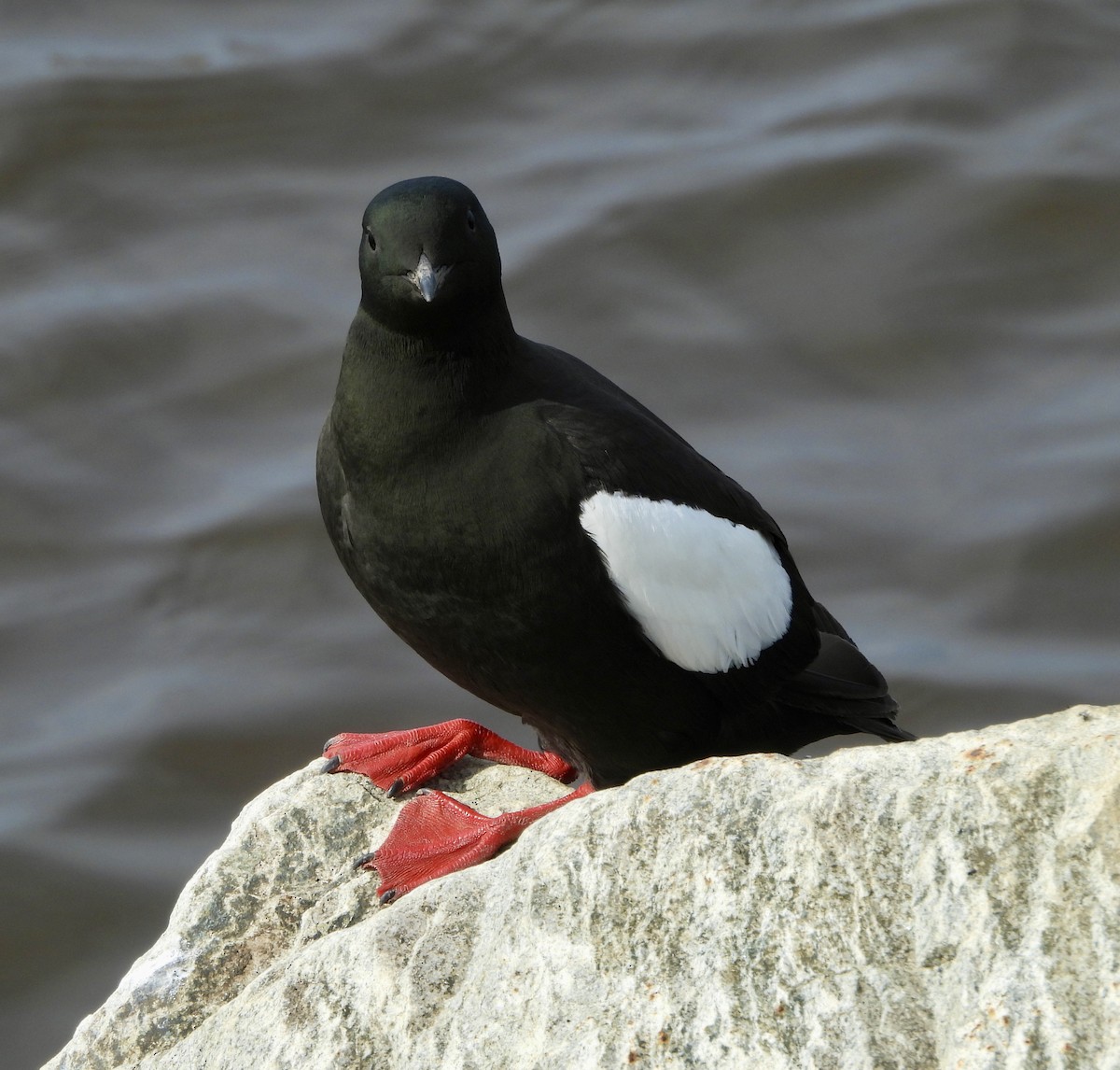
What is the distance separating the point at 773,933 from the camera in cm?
267

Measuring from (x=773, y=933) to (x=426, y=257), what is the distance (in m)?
2.08

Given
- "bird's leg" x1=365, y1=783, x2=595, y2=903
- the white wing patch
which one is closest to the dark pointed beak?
the white wing patch

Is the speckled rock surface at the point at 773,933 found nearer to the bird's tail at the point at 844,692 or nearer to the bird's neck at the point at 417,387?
the bird's neck at the point at 417,387

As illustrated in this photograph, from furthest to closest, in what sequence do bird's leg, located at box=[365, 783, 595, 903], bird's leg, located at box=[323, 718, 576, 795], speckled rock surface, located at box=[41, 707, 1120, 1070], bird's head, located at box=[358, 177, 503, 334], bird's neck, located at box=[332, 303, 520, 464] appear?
bird's leg, located at box=[323, 718, 576, 795] → bird's neck, located at box=[332, 303, 520, 464] → bird's head, located at box=[358, 177, 503, 334] → bird's leg, located at box=[365, 783, 595, 903] → speckled rock surface, located at box=[41, 707, 1120, 1070]

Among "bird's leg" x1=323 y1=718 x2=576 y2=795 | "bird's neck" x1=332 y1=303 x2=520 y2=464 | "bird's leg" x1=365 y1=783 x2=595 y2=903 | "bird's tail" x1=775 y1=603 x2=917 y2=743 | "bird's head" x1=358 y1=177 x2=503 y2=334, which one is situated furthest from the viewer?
"bird's tail" x1=775 y1=603 x2=917 y2=743

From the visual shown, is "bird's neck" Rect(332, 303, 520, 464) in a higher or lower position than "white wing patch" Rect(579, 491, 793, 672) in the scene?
higher

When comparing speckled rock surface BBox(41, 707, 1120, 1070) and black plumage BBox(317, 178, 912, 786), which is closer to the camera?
speckled rock surface BBox(41, 707, 1120, 1070)

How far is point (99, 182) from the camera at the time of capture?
40.4 feet

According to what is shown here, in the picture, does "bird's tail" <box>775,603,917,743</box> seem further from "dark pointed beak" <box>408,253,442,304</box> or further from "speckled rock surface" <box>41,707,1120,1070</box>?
"speckled rock surface" <box>41,707,1120,1070</box>

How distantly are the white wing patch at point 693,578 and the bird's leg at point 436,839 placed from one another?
1.81ft

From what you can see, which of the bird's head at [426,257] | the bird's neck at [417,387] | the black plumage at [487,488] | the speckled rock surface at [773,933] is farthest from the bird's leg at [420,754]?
the speckled rock surface at [773,933]

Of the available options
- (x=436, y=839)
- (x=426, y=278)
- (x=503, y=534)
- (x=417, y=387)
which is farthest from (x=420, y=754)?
(x=426, y=278)

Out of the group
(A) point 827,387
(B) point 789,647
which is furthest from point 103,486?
(B) point 789,647

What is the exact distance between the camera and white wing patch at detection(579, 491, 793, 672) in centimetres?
430
